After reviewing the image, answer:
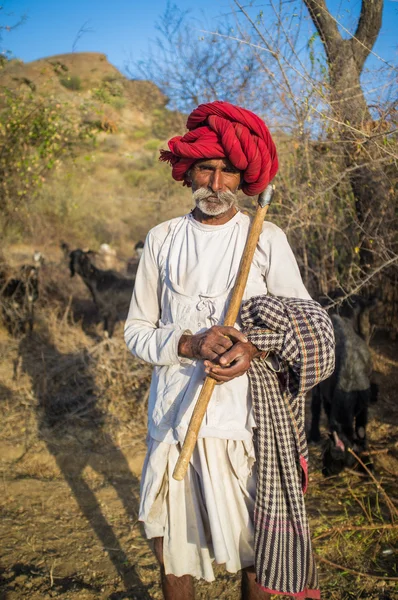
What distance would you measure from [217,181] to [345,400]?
2.83 m

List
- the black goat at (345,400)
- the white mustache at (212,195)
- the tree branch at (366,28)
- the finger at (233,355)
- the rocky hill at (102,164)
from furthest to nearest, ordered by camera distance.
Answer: the rocky hill at (102,164) → the tree branch at (366,28) → the black goat at (345,400) → the white mustache at (212,195) → the finger at (233,355)

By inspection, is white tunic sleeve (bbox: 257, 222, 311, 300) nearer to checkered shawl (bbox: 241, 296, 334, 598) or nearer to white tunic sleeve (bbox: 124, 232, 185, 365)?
checkered shawl (bbox: 241, 296, 334, 598)

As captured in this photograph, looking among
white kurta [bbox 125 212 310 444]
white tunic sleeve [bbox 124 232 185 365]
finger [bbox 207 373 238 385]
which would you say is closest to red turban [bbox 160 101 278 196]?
white kurta [bbox 125 212 310 444]

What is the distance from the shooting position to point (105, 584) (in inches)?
103

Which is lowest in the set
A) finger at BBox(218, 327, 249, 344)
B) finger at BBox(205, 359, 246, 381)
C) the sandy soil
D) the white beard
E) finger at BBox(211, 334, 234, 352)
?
the sandy soil

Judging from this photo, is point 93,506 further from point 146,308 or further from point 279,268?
point 279,268

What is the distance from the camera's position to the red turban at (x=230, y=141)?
171 centimetres

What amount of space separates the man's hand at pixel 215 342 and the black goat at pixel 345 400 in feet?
8.27

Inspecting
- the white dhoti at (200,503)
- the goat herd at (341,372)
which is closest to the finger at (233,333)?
the white dhoti at (200,503)

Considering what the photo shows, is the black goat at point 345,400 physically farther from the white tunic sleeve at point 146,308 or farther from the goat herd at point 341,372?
the white tunic sleeve at point 146,308

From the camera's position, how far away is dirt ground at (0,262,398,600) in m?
2.62

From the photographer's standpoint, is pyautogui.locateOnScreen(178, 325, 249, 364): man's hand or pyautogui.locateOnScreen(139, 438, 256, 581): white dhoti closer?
pyautogui.locateOnScreen(178, 325, 249, 364): man's hand

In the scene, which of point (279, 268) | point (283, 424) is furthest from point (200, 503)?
point (279, 268)

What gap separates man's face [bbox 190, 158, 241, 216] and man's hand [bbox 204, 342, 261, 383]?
1.67ft
